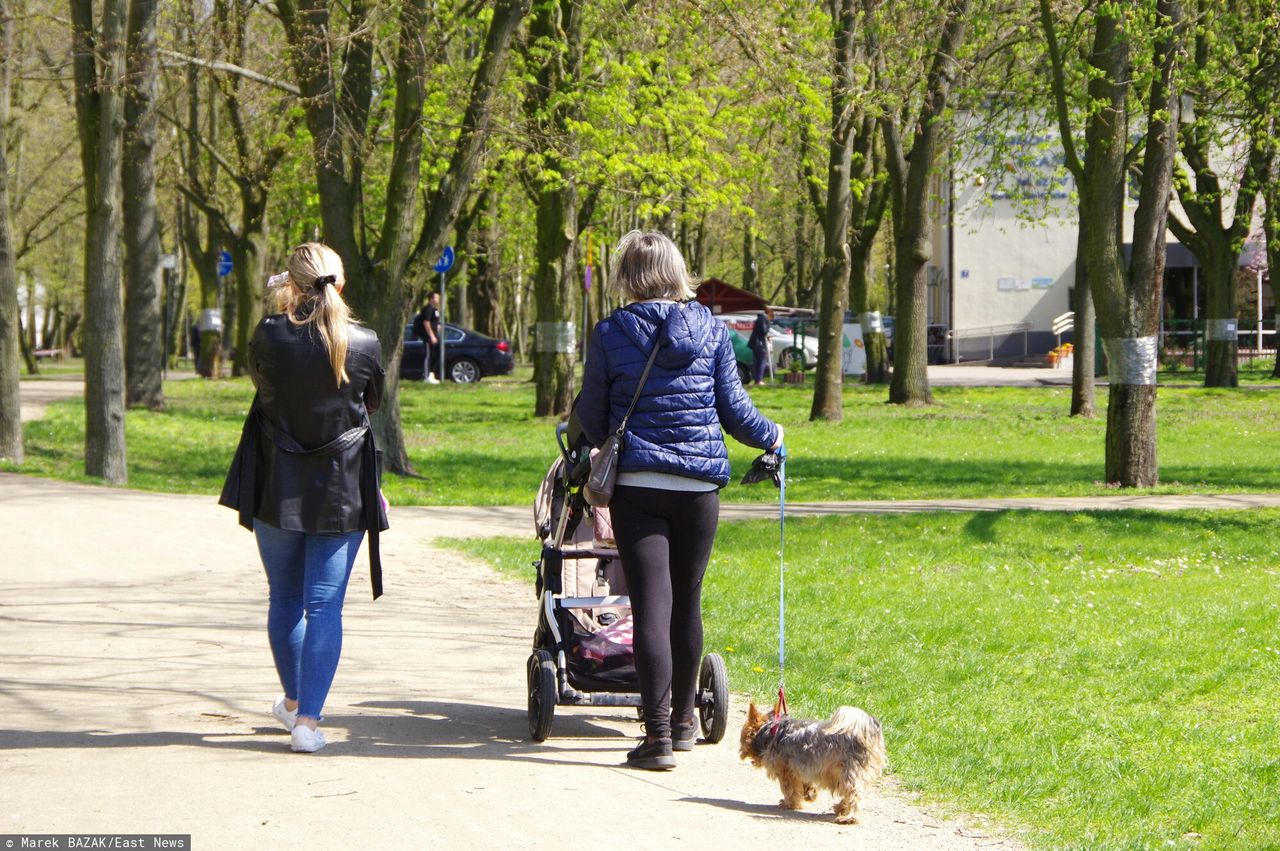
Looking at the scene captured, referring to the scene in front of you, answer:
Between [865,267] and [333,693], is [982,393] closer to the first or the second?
[865,267]

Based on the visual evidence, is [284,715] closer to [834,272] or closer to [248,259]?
[834,272]

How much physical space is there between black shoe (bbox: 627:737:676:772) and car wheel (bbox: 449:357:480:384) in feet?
109

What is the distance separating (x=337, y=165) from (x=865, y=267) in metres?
19.7

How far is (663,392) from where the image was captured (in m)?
5.68

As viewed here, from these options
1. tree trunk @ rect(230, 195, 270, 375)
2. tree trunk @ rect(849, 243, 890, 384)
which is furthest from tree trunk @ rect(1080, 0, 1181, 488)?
tree trunk @ rect(230, 195, 270, 375)

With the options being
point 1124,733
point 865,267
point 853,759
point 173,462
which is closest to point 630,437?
point 853,759

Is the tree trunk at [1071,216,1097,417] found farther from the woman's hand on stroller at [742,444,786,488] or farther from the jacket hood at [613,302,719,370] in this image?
the jacket hood at [613,302,719,370]

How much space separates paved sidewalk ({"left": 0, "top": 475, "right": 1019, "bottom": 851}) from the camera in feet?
15.9

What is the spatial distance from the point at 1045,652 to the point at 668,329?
3.67 m

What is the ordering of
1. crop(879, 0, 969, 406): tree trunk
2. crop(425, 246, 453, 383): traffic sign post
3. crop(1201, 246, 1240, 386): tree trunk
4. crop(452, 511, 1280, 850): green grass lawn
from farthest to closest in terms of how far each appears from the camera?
crop(425, 246, 453, 383): traffic sign post, crop(1201, 246, 1240, 386): tree trunk, crop(879, 0, 969, 406): tree trunk, crop(452, 511, 1280, 850): green grass lawn

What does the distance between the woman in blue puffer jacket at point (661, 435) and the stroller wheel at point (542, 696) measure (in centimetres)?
41

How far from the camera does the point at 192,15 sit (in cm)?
2164

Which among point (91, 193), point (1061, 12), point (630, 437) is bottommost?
point (630, 437)

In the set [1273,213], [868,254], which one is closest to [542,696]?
[1273,213]
